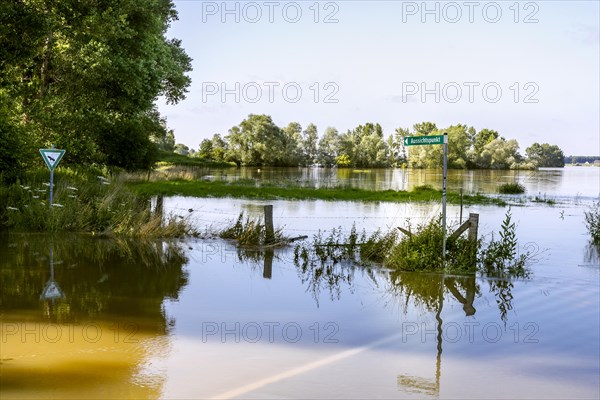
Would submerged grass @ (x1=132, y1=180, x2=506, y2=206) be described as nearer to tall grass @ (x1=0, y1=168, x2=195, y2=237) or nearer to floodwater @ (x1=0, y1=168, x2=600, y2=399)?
tall grass @ (x1=0, y1=168, x2=195, y2=237)

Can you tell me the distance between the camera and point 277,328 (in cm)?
966

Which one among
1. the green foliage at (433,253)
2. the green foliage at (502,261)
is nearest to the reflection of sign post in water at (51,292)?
the green foliage at (433,253)

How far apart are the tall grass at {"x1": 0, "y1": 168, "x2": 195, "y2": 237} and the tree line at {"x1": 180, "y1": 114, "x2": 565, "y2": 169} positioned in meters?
103

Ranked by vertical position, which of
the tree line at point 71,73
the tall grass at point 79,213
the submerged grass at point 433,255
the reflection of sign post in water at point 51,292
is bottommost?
the reflection of sign post in water at point 51,292

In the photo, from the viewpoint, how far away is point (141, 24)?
30.3 metres

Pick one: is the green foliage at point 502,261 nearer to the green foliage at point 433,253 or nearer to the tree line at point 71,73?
the green foliage at point 433,253

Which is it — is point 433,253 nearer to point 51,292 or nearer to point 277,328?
point 277,328

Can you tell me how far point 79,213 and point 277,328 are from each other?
12.0 metres

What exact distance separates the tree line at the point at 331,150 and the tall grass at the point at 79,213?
10326 centimetres

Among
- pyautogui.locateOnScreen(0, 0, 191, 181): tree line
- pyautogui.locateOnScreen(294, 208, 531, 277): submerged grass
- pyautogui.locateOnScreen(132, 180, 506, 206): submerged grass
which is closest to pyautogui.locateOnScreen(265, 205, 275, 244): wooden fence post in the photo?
pyautogui.locateOnScreen(294, 208, 531, 277): submerged grass

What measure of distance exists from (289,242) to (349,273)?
4.25m

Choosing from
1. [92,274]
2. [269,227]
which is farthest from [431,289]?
[92,274]

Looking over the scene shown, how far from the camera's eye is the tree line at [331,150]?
12600 cm

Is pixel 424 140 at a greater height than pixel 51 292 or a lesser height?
greater
